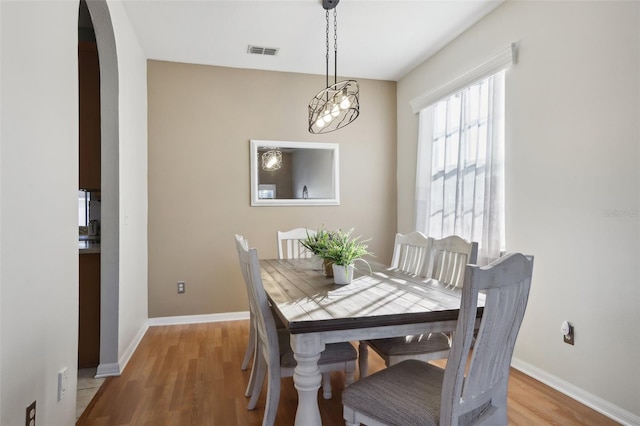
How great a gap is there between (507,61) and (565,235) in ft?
4.39

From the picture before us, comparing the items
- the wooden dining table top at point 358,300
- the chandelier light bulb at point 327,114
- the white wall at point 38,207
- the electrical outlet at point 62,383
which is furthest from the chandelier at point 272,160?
the electrical outlet at point 62,383

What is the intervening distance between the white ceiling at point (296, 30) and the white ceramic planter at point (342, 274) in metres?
1.99

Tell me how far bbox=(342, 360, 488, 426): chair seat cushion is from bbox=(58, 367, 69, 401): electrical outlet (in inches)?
50.1

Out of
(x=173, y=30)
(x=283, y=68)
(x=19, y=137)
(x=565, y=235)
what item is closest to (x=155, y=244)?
(x=173, y=30)

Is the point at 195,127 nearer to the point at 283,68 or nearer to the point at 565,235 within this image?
the point at 283,68

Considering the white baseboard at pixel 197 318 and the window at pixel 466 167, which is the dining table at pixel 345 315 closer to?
the window at pixel 466 167

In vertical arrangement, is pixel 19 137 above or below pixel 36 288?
above

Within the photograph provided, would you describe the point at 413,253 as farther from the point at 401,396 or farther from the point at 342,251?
the point at 401,396

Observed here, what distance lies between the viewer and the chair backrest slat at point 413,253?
259cm

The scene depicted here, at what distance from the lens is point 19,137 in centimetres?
135

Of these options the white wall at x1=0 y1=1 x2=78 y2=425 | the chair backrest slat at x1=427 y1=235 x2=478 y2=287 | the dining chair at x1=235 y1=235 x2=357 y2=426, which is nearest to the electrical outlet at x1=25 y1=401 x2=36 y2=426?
the white wall at x1=0 y1=1 x2=78 y2=425

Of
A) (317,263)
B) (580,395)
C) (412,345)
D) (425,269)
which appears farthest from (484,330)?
(580,395)

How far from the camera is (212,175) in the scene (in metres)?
4.02

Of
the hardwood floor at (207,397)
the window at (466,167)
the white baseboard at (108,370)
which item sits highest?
the window at (466,167)
